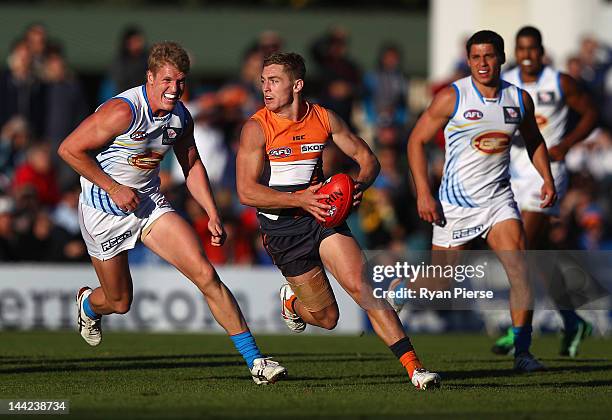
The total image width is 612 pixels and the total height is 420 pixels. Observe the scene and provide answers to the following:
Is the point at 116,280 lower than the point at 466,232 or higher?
lower

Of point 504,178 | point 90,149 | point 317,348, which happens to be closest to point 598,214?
point 317,348

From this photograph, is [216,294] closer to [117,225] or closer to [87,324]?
[117,225]

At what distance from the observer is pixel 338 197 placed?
9.59 meters

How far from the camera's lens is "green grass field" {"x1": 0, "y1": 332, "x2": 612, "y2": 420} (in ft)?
28.0

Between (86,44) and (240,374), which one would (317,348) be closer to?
(240,374)

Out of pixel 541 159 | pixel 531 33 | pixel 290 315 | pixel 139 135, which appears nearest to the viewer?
pixel 139 135

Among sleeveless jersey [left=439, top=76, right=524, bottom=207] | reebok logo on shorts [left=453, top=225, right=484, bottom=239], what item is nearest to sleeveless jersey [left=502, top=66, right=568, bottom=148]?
sleeveless jersey [left=439, top=76, right=524, bottom=207]

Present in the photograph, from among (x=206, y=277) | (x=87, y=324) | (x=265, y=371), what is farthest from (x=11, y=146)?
(x=265, y=371)

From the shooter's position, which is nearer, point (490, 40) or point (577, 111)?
point (490, 40)

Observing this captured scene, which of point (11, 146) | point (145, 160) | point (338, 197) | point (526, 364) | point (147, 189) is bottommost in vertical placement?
point (526, 364)

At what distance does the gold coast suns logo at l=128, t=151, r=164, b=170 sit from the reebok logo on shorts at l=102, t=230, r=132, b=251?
21.2 inches

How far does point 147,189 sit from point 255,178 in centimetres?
108

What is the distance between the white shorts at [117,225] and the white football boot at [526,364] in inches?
130

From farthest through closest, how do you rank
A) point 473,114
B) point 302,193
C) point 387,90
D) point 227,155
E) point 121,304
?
point 387,90 < point 227,155 < point 473,114 < point 121,304 < point 302,193
